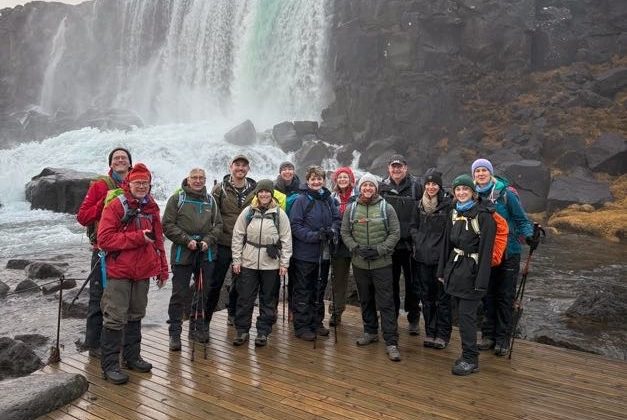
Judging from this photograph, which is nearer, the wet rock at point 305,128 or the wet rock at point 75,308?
the wet rock at point 75,308

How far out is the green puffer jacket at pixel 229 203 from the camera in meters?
6.50

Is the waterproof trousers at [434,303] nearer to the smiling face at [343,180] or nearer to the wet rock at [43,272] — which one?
the smiling face at [343,180]

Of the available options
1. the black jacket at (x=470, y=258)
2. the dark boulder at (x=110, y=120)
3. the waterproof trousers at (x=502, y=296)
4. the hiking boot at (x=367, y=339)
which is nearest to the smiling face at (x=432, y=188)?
the black jacket at (x=470, y=258)

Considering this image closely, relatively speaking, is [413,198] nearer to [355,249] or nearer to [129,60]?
[355,249]

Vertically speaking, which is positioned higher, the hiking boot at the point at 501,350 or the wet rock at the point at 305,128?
the wet rock at the point at 305,128

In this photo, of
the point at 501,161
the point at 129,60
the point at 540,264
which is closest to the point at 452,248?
the point at 540,264

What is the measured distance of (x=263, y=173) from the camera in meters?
29.3

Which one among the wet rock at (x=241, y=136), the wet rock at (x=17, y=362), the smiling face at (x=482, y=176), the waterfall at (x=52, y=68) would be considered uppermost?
the waterfall at (x=52, y=68)

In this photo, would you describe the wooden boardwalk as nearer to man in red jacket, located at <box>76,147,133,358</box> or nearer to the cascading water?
man in red jacket, located at <box>76,147,133,358</box>

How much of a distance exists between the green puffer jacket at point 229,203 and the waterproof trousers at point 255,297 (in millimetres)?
566

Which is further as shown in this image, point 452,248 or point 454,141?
point 454,141

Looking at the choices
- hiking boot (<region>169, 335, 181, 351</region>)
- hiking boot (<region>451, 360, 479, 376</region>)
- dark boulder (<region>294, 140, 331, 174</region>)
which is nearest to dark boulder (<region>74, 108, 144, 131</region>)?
dark boulder (<region>294, 140, 331, 174</region>)

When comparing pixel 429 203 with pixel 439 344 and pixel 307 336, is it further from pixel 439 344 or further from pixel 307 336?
pixel 307 336

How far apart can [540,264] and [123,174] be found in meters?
12.6
